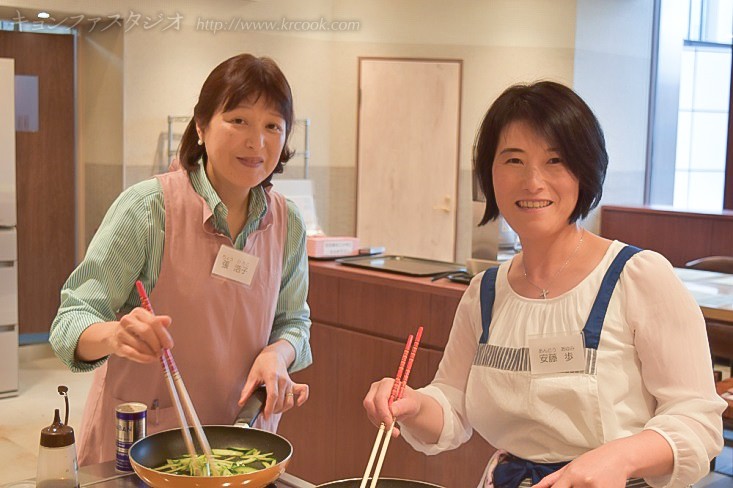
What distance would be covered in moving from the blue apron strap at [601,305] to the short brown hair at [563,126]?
0.14 m

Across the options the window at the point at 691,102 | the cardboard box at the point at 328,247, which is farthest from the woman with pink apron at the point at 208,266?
the window at the point at 691,102

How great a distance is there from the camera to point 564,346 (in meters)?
1.60

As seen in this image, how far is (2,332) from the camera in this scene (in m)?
5.68

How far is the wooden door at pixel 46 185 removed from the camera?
6871 millimetres

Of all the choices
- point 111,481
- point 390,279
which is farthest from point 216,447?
point 390,279

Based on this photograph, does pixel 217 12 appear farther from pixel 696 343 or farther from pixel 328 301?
pixel 696 343

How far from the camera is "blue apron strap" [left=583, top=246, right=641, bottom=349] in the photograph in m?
1.58

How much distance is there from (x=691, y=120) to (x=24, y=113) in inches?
241

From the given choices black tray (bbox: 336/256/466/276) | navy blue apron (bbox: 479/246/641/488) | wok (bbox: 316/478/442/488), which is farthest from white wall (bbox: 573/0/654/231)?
wok (bbox: 316/478/442/488)

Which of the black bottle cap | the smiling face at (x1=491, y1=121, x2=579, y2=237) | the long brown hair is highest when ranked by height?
the long brown hair

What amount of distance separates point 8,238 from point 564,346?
4.86 meters

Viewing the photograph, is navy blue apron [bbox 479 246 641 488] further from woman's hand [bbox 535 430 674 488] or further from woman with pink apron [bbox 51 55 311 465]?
woman with pink apron [bbox 51 55 311 465]

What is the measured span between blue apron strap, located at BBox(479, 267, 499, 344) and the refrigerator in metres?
4.53

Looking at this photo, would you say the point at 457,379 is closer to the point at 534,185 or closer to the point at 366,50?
the point at 534,185
